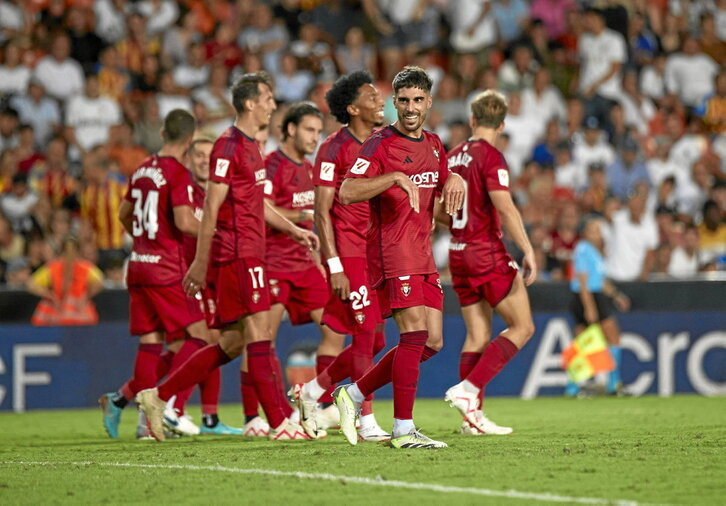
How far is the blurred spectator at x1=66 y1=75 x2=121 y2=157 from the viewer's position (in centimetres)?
1723

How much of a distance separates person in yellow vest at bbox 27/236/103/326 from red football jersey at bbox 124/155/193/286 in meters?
4.28

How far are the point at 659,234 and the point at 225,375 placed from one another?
6.40m

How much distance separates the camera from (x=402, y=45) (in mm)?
19438

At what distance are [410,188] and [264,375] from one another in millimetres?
2068

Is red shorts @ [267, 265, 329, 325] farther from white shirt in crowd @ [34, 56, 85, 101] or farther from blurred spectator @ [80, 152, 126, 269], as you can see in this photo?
white shirt in crowd @ [34, 56, 85, 101]

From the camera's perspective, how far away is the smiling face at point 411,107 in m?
7.80

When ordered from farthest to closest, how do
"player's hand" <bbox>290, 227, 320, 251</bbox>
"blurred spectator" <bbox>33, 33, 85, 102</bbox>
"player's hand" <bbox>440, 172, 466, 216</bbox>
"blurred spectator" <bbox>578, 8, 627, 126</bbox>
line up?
1. "blurred spectator" <bbox>578, 8, 627, 126</bbox>
2. "blurred spectator" <bbox>33, 33, 85, 102</bbox>
3. "player's hand" <bbox>290, 227, 320, 251</bbox>
4. "player's hand" <bbox>440, 172, 466, 216</bbox>

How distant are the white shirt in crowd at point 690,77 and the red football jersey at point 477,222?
38.5ft

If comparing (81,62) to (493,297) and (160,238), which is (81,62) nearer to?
(160,238)

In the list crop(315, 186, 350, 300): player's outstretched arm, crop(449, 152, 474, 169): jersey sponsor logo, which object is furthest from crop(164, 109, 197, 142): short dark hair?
crop(449, 152, 474, 169): jersey sponsor logo

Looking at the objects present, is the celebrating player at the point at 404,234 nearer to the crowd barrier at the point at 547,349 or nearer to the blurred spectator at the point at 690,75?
the crowd barrier at the point at 547,349

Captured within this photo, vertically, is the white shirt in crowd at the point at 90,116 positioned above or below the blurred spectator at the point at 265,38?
below

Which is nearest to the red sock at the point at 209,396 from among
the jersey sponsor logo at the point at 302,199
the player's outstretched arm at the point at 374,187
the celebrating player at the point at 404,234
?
the jersey sponsor logo at the point at 302,199

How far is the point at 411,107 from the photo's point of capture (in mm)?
7801
